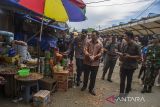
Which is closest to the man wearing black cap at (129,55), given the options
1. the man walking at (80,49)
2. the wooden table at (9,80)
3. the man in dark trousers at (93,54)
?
the man in dark trousers at (93,54)

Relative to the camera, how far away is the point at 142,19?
49.8ft

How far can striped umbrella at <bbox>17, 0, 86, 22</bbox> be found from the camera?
22.0ft

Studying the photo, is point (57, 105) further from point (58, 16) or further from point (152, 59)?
point (152, 59)

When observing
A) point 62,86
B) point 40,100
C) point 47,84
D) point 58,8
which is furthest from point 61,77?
point 58,8

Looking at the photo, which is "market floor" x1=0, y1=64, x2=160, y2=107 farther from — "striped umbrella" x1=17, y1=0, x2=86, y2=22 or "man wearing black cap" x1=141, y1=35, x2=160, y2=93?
"striped umbrella" x1=17, y1=0, x2=86, y2=22

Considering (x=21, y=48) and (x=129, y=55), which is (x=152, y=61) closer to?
(x=129, y=55)

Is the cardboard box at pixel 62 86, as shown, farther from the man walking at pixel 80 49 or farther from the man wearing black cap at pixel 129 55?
the man wearing black cap at pixel 129 55

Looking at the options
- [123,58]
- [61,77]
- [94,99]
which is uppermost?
[123,58]

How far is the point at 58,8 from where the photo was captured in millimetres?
7293

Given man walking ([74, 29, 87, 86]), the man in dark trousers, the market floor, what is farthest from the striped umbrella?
the market floor

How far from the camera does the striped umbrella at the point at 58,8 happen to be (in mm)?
6691

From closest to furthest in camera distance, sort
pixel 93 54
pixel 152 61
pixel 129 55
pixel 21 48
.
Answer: pixel 129 55 < pixel 21 48 < pixel 93 54 < pixel 152 61

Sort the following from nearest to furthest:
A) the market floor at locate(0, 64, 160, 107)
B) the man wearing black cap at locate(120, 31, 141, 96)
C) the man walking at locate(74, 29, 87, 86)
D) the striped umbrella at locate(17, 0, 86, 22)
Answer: the striped umbrella at locate(17, 0, 86, 22)
the market floor at locate(0, 64, 160, 107)
the man wearing black cap at locate(120, 31, 141, 96)
the man walking at locate(74, 29, 87, 86)

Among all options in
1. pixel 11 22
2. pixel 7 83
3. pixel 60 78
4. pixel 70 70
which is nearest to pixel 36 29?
pixel 11 22
